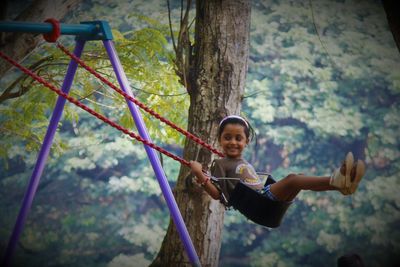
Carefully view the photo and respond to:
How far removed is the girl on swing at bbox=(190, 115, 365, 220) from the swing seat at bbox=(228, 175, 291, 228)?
3cm

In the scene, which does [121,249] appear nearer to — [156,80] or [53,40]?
[156,80]

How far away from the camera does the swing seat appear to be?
1.81 metres

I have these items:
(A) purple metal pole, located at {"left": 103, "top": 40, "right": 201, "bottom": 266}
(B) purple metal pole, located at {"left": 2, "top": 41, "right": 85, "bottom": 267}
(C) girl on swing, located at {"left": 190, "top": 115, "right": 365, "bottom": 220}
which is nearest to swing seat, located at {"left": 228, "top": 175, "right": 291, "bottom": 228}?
(C) girl on swing, located at {"left": 190, "top": 115, "right": 365, "bottom": 220}

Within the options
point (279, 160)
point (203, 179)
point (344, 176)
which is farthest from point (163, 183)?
point (279, 160)

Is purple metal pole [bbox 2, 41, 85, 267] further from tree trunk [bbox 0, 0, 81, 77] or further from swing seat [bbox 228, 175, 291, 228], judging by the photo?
swing seat [bbox 228, 175, 291, 228]

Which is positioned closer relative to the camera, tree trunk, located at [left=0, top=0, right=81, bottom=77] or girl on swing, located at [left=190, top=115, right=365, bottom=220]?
girl on swing, located at [left=190, top=115, right=365, bottom=220]

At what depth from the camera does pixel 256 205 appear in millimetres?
1818

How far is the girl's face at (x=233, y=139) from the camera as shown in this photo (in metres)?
2.02

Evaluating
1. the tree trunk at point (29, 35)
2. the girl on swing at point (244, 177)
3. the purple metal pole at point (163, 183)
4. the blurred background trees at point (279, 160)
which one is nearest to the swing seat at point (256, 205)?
the girl on swing at point (244, 177)

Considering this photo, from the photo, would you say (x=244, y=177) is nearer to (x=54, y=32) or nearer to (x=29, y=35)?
(x=54, y=32)

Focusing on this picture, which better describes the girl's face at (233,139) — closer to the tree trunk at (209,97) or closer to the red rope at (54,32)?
the tree trunk at (209,97)

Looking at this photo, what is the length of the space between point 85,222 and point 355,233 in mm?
4529

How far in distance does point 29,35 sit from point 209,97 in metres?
0.89

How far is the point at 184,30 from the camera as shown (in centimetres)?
246
